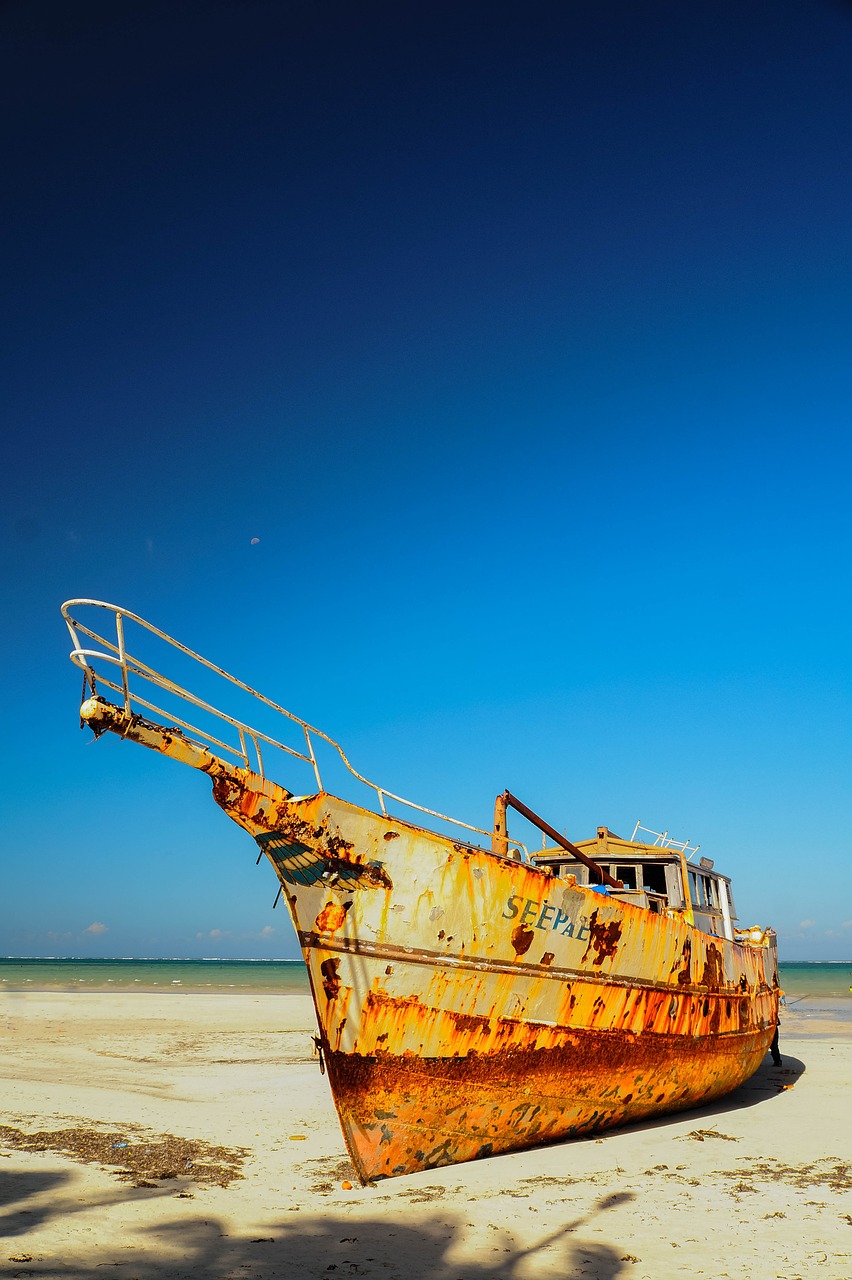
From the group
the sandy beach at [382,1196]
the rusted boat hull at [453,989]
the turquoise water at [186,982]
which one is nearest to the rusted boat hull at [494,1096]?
the rusted boat hull at [453,989]

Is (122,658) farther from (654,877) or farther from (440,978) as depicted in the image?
(654,877)

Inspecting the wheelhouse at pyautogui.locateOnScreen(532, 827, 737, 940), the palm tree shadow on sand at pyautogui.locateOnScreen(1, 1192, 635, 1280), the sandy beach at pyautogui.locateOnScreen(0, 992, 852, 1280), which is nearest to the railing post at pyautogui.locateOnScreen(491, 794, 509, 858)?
the wheelhouse at pyautogui.locateOnScreen(532, 827, 737, 940)

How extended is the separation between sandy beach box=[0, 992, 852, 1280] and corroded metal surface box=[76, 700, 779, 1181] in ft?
1.50

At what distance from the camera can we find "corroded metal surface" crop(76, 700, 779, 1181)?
7371 mm

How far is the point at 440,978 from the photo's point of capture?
762 centimetres

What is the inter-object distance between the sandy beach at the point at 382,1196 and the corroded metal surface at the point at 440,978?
1.50 feet

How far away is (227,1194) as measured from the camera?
6828mm

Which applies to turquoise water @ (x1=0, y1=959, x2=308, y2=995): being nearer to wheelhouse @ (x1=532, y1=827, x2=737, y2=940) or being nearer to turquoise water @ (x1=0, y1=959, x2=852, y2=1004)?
turquoise water @ (x1=0, y1=959, x2=852, y2=1004)

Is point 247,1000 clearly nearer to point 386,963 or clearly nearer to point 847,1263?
point 386,963

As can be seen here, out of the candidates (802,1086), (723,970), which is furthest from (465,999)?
(802,1086)

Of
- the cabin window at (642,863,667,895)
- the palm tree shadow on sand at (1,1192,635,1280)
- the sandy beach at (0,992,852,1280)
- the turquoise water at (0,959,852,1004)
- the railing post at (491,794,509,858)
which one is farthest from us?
the turquoise water at (0,959,852,1004)

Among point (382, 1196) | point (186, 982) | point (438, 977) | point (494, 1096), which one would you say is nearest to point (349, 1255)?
point (382, 1196)

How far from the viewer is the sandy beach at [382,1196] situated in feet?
17.5

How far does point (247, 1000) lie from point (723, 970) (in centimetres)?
3029
